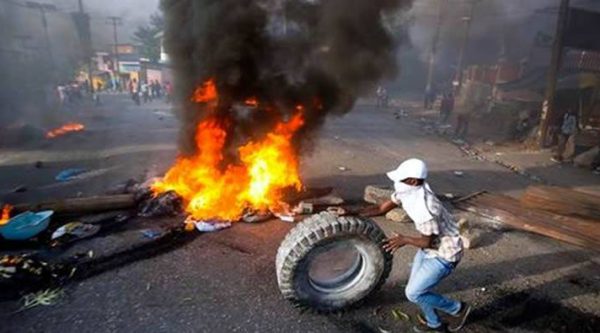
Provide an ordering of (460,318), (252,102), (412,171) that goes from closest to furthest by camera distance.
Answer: (412,171)
(460,318)
(252,102)

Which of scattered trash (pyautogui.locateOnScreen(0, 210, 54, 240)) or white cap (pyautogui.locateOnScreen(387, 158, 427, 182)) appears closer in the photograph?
white cap (pyautogui.locateOnScreen(387, 158, 427, 182))

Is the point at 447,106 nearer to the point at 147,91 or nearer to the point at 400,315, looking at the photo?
the point at 400,315

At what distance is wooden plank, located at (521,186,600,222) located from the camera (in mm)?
8414

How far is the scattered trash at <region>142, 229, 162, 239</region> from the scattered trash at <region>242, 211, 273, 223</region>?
1.59 metres

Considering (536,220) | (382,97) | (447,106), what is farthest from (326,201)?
(382,97)

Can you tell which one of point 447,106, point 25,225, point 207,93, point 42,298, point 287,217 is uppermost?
point 207,93

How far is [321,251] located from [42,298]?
3.69 metres

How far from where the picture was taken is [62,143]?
51.4 feet

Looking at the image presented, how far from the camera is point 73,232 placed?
22.9 ft

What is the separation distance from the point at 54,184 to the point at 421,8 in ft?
134

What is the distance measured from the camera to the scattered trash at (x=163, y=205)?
8.01 meters

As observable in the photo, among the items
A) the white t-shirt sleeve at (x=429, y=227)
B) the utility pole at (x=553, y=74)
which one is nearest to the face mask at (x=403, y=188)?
the white t-shirt sleeve at (x=429, y=227)

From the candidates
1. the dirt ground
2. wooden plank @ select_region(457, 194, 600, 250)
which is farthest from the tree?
wooden plank @ select_region(457, 194, 600, 250)

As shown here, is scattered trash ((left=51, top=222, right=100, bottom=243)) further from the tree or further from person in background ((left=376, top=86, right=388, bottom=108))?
the tree
